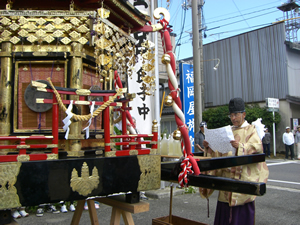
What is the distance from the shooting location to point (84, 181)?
7.75 ft

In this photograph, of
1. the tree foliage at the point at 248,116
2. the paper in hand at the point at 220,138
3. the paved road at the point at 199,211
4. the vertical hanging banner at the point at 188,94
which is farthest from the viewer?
the tree foliage at the point at 248,116

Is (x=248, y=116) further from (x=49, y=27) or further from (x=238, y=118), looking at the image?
(x=49, y=27)

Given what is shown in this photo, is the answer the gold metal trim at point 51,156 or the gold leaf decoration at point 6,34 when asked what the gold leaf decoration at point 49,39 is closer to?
the gold leaf decoration at point 6,34

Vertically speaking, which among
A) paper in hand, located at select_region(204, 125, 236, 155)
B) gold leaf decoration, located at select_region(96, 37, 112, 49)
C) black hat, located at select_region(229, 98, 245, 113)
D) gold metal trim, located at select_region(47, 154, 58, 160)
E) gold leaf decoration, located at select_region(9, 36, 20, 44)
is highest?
gold leaf decoration, located at select_region(9, 36, 20, 44)

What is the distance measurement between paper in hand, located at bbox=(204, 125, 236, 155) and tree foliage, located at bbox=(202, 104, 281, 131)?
15309 mm

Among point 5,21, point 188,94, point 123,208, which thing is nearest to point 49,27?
point 5,21

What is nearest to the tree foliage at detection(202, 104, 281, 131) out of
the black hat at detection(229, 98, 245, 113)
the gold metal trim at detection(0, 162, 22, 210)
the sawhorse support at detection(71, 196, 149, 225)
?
the black hat at detection(229, 98, 245, 113)

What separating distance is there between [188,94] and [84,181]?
21.9 ft

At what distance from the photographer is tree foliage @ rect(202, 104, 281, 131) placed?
1769cm

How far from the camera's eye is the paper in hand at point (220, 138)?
122 inches

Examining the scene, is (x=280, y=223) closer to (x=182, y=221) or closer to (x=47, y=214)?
(x=182, y=221)

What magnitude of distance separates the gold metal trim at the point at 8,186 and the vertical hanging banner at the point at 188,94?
6.59 meters

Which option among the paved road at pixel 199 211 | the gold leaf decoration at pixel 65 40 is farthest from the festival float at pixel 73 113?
the paved road at pixel 199 211

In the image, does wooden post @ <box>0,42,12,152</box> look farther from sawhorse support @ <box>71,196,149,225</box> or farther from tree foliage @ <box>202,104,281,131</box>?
tree foliage @ <box>202,104,281,131</box>
